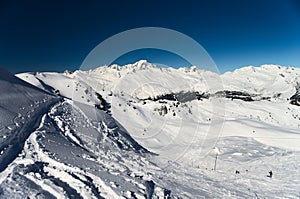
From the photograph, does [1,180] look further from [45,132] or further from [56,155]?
[45,132]

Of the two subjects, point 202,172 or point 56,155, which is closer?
point 56,155

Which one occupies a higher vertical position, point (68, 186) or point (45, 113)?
point (45, 113)

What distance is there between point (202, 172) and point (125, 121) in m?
14.3

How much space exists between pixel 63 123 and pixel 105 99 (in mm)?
20562

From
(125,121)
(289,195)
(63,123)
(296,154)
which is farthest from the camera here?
(125,121)

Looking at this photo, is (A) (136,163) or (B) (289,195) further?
(A) (136,163)

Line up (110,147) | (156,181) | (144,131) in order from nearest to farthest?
(156,181) < (110,147) < (144,131)

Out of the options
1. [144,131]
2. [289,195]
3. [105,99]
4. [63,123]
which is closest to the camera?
[289,195]

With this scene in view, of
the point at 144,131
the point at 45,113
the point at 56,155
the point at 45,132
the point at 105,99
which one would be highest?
the point at 105,99

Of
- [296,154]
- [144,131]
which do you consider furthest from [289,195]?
[144,131]

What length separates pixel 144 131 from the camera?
2530 cm

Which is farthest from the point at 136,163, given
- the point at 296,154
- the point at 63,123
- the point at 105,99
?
the point at 105,99

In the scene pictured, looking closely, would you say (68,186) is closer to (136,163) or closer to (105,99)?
(136,163)

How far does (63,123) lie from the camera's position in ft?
56.1
